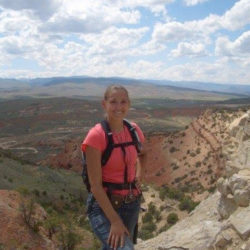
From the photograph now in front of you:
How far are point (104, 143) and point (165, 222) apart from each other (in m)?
15.1

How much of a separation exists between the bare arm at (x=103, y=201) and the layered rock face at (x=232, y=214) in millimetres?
2125

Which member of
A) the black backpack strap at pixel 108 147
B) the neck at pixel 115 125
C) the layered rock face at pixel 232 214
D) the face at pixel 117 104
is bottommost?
the layered rock face at pixel 232 214

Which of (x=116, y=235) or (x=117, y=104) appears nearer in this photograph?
(x=116, y=235)

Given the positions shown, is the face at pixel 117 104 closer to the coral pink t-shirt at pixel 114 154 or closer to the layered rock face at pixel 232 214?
the coral pink t-shirt at pixel 114 154

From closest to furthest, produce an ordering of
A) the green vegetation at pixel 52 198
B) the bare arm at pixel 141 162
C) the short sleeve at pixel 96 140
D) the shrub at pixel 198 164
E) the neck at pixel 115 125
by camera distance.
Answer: the short sleeve at pixel 96 140 → the neck at pixel 115 125 → the bare arm at pixel 141 162 → the green vegetation at pixel 52 198 → the shrub at pixel 198 164

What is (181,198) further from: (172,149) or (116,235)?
(116,235)

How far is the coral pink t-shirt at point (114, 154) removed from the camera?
3.49 m

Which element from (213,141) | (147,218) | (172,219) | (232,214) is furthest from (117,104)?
(213,141)

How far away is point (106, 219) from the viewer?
3.64m

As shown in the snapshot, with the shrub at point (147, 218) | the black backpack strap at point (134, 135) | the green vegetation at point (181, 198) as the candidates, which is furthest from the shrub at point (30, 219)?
the black backpack strap at point (134, 135)

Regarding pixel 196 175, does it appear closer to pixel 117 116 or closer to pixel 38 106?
pixel 117 116

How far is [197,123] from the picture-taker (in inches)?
1566

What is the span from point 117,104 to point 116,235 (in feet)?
3.89

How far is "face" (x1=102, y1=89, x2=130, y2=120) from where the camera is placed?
378 cm
